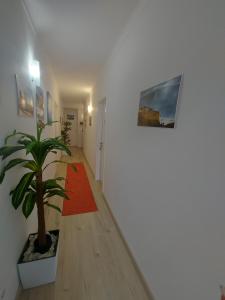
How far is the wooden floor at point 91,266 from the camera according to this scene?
135cm

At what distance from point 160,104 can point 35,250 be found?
1.69 metres

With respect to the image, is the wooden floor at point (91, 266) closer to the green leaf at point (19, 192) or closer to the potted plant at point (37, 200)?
the potted plant at point (37, 200)

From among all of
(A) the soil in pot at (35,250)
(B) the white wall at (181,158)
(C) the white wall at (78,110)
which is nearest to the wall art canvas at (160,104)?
(B) the white wall at (181,158)

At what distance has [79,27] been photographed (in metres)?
1.90

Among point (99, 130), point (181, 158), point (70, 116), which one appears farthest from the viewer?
point (70, 116)

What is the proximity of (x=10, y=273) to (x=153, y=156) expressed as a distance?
145 centimetres

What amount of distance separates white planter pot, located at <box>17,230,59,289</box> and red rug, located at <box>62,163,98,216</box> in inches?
42.9

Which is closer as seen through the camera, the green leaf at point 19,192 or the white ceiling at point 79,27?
the green leaf at point 19,192

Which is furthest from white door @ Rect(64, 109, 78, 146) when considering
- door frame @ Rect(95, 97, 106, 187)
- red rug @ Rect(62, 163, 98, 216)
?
door frame @ Rect(95, 97, 106, 187)

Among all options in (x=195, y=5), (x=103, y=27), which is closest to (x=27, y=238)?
(x=195, y=5)

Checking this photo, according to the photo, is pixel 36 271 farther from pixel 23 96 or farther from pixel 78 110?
pixel 78 110

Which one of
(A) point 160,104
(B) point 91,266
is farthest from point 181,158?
(B) point 91,266

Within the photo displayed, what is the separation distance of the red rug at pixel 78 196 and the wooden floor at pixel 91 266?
218mm

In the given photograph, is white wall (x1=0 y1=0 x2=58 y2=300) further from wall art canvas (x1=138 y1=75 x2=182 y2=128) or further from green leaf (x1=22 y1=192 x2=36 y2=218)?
wall art canvas (x1=138 y1=75 x2=182 y2=128)
